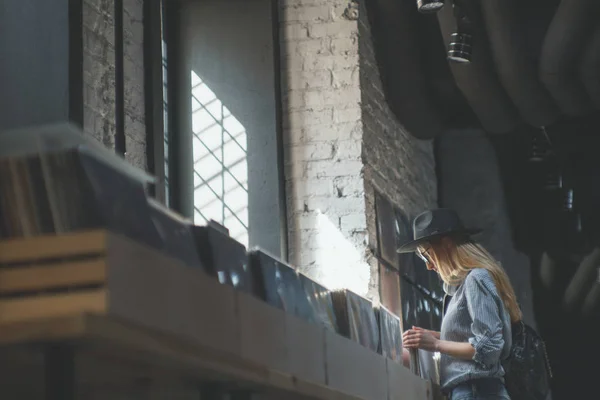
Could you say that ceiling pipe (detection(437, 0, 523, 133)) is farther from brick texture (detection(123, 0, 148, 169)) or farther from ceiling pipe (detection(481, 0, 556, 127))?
brick texture (detection(123, 0, 148, 169))

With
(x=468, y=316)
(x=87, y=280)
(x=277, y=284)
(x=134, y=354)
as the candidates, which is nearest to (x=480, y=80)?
(x=468, y=316)

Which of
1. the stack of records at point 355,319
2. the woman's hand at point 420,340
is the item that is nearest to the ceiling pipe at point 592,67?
the woman's hand at point 420,340

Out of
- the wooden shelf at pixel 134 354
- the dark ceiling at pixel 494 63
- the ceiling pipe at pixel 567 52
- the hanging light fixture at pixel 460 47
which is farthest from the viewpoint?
the dark ceiling at pixel 494 63

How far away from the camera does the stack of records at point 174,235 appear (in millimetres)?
2068

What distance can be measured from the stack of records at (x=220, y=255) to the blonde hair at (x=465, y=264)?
111 centimetres

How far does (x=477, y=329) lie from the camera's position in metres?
3.20

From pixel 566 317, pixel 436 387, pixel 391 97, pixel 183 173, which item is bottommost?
pixel 436 387

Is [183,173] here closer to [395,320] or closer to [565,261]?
[395,320]

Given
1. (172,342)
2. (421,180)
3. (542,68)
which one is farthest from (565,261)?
(172,342)

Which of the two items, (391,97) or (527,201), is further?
(527,201)

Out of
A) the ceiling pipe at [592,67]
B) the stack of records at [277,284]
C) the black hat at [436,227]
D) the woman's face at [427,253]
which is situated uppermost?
the ceiling pipe at [592,67]

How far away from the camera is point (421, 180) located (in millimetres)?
5969

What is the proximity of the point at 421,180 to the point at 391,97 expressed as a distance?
792 millimetres

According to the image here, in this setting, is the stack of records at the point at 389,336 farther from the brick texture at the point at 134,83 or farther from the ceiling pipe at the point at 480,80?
the ceiling pipe at the point at 480,80
